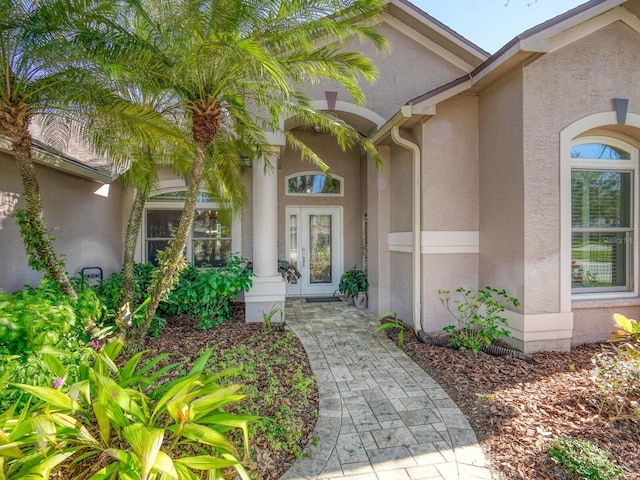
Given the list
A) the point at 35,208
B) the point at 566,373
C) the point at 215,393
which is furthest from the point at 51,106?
the point at 566,373

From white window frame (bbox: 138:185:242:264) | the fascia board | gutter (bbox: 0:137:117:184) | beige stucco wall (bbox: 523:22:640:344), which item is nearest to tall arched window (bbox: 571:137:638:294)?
beige stucco wall (bbox: 523:22:640:344)

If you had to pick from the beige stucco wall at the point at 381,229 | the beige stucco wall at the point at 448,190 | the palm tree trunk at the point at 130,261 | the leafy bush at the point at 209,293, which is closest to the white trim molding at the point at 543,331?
the beige stucco wall at the point at 448,190

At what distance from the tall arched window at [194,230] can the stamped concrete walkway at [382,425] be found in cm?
419

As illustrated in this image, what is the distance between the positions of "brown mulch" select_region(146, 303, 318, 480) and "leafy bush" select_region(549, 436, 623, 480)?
6.91ft

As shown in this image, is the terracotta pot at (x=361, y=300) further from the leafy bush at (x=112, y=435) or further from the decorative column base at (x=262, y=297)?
the leafy bush at (x=112, y=435)

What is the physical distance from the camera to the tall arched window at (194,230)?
8.40 m

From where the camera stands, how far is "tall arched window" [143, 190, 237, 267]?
27.5 ft

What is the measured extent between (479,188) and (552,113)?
151 centimetres

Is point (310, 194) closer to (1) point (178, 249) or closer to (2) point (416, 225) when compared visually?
(2) point (416, 225)

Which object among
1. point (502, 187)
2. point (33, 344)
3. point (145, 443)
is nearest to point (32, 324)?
point (33, 344)

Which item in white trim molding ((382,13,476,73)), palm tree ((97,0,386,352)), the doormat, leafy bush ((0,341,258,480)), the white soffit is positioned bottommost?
the doormat

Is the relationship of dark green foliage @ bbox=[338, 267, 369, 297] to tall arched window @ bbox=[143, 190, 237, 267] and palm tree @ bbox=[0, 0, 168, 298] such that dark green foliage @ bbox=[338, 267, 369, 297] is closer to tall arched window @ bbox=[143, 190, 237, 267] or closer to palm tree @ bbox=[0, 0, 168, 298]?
tall arched window @ bbox=[143, 190, 237, 267]

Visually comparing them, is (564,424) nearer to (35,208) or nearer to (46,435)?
(46,435)

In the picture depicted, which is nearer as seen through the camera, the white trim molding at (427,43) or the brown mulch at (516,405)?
the brown mulch at (516,405)
